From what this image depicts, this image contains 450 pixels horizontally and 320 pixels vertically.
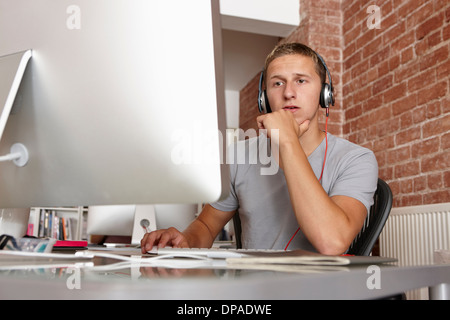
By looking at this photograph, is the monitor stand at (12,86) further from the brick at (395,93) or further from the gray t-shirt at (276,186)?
the brick at (395,93)

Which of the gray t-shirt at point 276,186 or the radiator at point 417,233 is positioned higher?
the gray t-shirt at point 276,186

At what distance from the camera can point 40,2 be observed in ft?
2.18

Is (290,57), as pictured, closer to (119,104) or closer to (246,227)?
(246,227)

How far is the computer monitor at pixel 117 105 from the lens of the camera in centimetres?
52

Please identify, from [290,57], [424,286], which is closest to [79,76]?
[424,286]

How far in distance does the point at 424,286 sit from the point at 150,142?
413mm

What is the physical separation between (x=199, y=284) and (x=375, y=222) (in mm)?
886

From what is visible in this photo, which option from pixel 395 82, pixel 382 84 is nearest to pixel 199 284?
pixel 395 82

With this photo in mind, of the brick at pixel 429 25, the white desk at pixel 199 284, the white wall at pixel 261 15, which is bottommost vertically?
the white desk at pixel 199 284

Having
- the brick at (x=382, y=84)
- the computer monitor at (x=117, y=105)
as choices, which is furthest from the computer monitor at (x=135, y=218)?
the brick at (x=382, y=84)

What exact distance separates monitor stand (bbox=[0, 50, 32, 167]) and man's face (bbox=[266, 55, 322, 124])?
893 mm

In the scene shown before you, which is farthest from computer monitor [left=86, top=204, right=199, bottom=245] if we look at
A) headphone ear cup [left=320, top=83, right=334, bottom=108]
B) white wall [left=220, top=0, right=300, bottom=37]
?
white wall [left=220, top=0, right=300, bottom=37]

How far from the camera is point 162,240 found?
95 centimetres

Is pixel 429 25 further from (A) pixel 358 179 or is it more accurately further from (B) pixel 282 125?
(B) pixel 282 125
